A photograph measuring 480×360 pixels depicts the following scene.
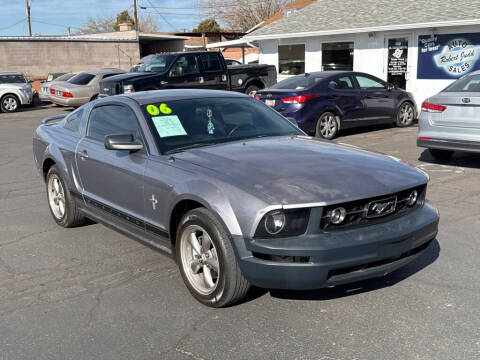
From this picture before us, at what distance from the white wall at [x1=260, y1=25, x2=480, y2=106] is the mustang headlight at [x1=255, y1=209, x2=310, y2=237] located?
1312 centimetres

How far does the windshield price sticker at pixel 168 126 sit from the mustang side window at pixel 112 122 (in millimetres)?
184

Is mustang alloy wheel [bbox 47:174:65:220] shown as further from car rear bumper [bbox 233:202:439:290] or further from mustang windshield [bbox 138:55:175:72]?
mustang windshield [bbox 138:55:175:72]

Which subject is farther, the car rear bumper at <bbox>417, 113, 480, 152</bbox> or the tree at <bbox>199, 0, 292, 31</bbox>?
the tree at <bbox>199, 0, 292, 31</bbox>

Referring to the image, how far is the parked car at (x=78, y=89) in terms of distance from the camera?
20500 millimetres

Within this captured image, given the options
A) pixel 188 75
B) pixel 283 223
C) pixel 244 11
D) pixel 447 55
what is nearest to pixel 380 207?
pixel 283 223

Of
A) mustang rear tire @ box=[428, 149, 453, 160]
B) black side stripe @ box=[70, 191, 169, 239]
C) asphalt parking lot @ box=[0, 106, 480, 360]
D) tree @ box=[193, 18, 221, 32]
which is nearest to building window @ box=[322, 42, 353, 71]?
mustang rear tire @ box=[428, 149, 453, 160]

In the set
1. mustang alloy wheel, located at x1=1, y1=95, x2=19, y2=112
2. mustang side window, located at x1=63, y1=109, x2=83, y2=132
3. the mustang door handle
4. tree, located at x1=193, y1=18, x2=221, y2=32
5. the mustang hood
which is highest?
tree, located at x1=193, y1=18, x2=221, y2=32

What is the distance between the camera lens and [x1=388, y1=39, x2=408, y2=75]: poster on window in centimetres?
1636

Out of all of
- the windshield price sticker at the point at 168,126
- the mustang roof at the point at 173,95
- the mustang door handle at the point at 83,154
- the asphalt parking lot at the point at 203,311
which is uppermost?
the mustang roof at the point at 173,95

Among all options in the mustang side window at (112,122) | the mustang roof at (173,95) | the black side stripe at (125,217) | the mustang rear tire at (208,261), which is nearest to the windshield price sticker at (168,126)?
the mustang side window at (112,122)

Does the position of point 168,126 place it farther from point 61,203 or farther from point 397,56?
point 397,56

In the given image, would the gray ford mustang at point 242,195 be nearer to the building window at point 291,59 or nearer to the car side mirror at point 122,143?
the car side mirror at point 122,143

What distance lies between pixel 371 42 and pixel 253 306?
Result: 582 inches

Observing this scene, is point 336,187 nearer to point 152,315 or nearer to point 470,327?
point 470,327
